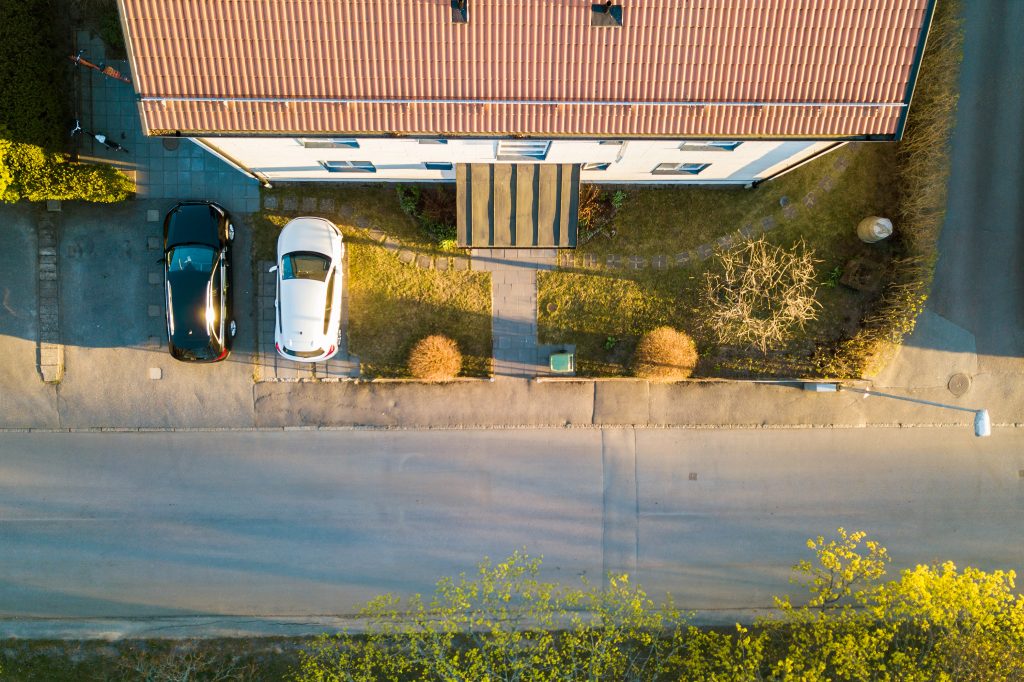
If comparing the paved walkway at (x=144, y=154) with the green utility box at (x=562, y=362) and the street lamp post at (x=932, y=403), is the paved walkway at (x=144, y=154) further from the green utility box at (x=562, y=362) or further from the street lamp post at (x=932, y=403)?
the street lamp post at (x=932, y=403)

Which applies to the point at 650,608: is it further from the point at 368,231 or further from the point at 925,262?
the point at 368,231

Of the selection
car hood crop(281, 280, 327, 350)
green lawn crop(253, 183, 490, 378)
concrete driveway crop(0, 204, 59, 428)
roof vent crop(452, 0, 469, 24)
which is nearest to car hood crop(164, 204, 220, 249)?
green lawn crop(253, 183, 490, 378)

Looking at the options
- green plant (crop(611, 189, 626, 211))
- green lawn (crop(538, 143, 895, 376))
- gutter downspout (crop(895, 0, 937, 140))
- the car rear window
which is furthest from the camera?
green lawn (crop(538, 143, 895, 376))

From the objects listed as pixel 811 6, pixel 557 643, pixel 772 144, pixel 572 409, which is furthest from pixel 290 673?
pixel 811 6

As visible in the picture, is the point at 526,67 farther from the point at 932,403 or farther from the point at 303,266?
the point at 932,403

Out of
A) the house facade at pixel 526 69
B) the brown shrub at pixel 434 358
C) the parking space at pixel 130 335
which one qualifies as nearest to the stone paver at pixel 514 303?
the brown shrub at pixel 434 358

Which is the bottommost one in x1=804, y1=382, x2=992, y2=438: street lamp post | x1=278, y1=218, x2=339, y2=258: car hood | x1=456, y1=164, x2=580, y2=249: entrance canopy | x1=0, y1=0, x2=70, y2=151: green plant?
x1=804, y1=382, x2=992, y2=438: street lamp post

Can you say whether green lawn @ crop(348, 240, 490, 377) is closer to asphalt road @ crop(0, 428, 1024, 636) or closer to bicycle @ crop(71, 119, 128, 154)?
asphalt road @ crop(0, 428, 1024, 636)
